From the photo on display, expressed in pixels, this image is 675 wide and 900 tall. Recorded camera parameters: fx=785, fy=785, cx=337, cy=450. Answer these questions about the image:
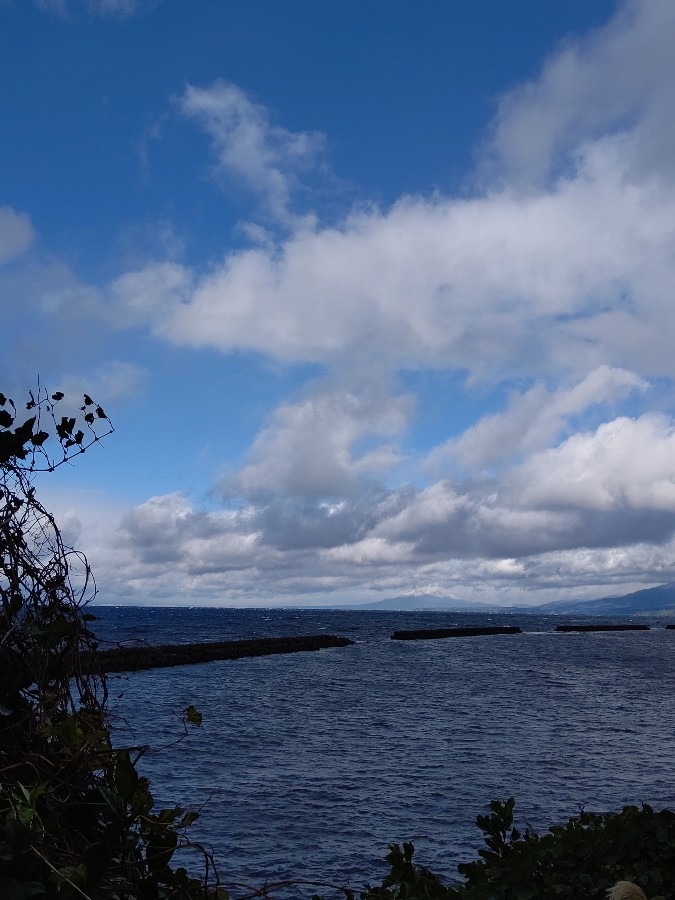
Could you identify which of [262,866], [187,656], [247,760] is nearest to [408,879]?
[262,866]

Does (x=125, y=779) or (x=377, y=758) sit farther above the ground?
(x=125, y=779)

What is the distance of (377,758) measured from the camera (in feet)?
74.3

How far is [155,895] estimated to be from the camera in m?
2.71

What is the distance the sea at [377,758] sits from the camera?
14938mm

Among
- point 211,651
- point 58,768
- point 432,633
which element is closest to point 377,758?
point 58,768

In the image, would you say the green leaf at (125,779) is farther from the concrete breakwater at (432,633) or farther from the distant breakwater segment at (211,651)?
the concrete breakwater at (432,633)

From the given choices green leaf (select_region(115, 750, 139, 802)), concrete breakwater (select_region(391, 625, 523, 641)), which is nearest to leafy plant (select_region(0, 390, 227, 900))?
green leaf (select_region(115, 750, 139, 802))

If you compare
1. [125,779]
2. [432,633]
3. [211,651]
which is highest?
[125,779]

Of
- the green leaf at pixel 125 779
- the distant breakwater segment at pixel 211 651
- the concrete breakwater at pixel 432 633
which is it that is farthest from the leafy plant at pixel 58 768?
the concrete breakwater at pixel 432 633

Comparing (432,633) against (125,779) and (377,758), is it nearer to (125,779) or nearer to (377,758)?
(377,758)

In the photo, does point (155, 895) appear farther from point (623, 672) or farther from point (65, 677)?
point (623, 672)

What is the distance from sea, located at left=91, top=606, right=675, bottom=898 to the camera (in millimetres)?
14938

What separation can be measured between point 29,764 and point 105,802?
30 centimetres

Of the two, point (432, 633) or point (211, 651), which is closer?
point (211, 651)
